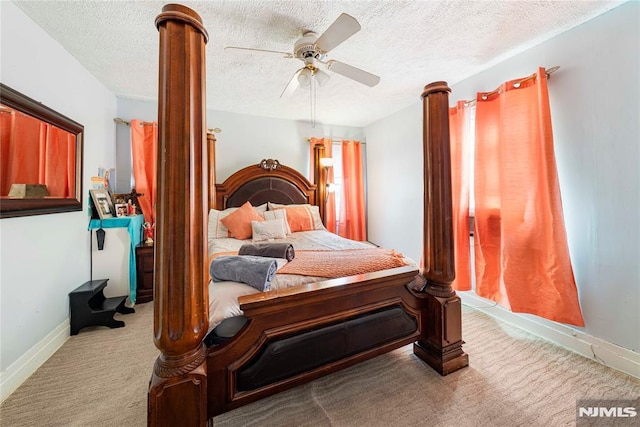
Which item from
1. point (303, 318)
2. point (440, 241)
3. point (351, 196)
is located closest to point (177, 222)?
point (303, 318)

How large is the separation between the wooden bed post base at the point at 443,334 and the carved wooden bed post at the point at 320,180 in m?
2.40

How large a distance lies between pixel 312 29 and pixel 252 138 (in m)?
2.16

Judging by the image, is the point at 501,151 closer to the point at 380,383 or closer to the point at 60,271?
the point at 380,383

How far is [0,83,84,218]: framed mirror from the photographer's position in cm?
155

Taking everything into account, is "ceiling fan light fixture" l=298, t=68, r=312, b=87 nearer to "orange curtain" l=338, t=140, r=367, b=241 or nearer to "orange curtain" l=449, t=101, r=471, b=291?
"orange curtain" l=449, t=101, r=471, b=291

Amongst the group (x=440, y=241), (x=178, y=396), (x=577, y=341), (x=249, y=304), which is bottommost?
(x=577, y=341)

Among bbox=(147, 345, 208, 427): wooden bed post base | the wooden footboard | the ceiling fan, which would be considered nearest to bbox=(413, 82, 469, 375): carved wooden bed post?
the wooden footboard

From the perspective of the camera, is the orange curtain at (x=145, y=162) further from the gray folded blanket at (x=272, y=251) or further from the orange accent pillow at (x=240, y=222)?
the gray folded blanket at (x=272, y=251)

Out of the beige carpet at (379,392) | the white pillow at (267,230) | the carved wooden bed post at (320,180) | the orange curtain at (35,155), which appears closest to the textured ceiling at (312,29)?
the orange curtain at (35,155)

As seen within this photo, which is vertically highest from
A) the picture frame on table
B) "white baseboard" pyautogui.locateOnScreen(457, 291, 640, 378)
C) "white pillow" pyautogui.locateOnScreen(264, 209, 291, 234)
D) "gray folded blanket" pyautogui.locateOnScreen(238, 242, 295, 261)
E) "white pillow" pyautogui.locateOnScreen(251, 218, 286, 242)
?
the picture frame on table

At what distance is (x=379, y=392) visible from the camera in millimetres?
1508

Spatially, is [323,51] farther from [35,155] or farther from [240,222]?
[35,155]

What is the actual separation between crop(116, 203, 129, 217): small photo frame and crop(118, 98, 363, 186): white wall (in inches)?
45.2

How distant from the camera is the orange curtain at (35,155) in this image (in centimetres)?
156
